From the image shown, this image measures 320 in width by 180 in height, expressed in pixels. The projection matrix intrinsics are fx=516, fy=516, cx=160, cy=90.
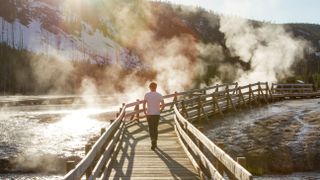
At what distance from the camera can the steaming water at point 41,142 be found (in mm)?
19889

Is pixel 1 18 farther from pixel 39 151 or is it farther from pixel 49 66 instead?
pixel 39 151

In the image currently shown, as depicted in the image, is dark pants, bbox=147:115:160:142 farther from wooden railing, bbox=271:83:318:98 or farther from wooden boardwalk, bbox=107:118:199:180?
wooden railing, bbox=271:83:318:98

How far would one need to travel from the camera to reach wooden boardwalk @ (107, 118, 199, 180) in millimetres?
11180

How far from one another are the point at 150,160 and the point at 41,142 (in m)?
13.1

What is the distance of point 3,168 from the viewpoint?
20125mm

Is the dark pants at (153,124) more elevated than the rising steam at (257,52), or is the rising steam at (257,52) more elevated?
the rising steam at (257,52)

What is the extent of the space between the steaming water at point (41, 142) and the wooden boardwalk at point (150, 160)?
12.7 ft

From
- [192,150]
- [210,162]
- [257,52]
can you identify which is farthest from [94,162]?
[257,52]

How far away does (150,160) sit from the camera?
1314cm

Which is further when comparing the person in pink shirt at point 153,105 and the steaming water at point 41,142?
the steaming water at point 41,142

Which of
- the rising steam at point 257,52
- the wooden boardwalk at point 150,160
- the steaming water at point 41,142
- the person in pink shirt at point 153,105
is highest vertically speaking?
the rising steam at point 257,52

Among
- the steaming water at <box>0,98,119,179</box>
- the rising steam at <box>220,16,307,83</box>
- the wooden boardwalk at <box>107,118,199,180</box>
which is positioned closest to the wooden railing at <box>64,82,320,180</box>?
the wooden boardwalk at <box>107,118,199,180</box>

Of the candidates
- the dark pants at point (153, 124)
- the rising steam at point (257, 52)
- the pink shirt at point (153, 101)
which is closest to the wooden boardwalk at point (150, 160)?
the dark pants at point (153, 124)

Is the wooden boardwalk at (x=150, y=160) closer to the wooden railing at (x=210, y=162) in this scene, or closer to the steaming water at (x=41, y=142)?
the wooden railing at (x=210, y=162)
